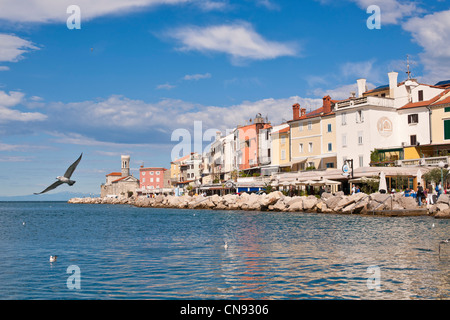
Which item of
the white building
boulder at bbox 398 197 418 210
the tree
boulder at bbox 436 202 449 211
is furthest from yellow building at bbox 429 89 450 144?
boulder at bbox 436 202 449 211

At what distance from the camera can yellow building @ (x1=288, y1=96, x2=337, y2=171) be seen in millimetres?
57969

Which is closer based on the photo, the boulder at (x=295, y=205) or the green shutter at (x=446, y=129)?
the boulder at (x=295, y=205)

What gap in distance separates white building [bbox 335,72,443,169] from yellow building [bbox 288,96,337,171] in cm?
238

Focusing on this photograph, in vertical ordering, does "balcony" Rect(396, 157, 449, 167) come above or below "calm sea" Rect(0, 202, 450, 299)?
above

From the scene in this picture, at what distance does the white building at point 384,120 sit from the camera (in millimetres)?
51750

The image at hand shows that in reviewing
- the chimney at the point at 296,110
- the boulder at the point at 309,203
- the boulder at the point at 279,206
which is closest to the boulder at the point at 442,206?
the boulder at the point at 309,203

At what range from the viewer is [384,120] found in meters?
52.7

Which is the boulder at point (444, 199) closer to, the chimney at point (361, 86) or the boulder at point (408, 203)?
the boulder at point (408, 203)

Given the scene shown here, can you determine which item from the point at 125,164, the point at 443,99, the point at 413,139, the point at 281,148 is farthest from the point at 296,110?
the point at 125,164

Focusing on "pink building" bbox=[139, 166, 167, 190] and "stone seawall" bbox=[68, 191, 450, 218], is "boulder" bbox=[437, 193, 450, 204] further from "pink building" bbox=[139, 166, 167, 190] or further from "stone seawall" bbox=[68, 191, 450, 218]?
"pink building" bbox=[139, 166, 167, 190]

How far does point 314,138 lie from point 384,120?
10.2 meters

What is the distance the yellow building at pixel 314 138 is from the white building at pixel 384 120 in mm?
2376
